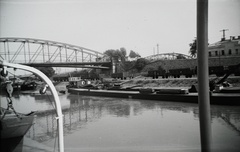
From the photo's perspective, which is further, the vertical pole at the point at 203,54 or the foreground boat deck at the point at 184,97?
the foreground boat deck at the point at 184,97

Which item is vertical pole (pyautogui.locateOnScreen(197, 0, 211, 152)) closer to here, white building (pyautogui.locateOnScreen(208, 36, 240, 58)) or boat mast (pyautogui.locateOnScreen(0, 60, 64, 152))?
boat mast (pyautogui.locateOnScreen(0, 60, 64, 152))

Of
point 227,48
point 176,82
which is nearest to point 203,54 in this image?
point 176,82

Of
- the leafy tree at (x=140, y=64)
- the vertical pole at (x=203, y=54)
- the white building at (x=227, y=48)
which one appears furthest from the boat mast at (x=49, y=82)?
the leafy tree at (x=140, y=64)

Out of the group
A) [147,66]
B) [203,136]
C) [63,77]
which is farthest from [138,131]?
[63,77]

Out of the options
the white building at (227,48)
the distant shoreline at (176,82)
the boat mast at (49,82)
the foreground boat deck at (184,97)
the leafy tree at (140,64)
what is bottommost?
the foreground boat deck at (184,97)

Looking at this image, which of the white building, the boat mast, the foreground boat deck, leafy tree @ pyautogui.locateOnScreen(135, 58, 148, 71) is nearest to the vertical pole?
the boat mast

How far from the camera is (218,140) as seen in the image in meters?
5.85

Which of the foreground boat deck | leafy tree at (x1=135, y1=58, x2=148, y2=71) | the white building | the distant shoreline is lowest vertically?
the foreground boat deck

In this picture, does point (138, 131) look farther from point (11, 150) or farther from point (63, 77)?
point (63, 77)

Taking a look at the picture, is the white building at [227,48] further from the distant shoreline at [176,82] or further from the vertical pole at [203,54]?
the vertical pole at [203,54]

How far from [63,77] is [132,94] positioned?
27222 millimetres

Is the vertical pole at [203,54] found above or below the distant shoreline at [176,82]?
above

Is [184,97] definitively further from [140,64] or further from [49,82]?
[140,64]

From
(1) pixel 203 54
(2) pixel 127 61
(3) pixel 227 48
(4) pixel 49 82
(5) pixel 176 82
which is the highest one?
(3) pixel 227 48
